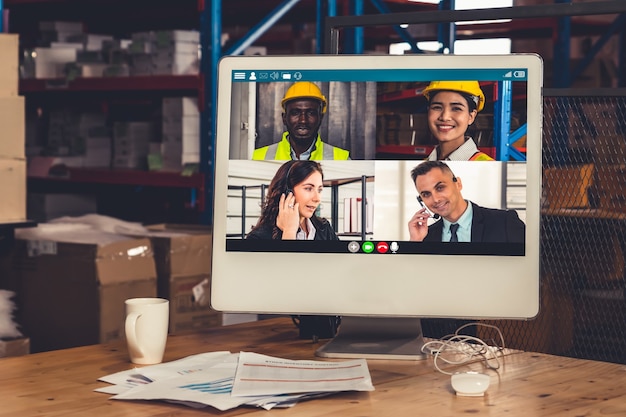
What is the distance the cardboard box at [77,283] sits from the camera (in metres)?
3.08

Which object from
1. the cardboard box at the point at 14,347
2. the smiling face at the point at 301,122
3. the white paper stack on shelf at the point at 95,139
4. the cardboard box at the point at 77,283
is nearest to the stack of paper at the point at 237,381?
the smiling face at the point at 301,122

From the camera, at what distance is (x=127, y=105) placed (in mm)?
5324

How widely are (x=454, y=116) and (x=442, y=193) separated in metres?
0.13

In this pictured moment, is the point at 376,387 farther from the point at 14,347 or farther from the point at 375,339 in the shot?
the point at 14,347

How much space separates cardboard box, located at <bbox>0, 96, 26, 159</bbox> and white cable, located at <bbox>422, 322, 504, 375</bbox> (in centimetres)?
199

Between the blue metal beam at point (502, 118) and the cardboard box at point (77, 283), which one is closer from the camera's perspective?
the blue metal beam at point (502, 118)

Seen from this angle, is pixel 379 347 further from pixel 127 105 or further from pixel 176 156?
pixel 127 105

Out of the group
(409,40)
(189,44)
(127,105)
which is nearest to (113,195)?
(127,105)

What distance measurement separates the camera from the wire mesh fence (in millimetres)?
1753

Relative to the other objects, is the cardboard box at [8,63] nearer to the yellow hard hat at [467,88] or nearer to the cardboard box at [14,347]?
the cardboard box at [14,347]

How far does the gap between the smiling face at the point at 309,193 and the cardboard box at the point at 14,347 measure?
1657 millimetres

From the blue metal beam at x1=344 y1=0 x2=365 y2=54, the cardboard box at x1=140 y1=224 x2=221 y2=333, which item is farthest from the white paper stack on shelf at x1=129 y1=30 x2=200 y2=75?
the cardboard box at x1=140 y1=224 x2=221 y2=333

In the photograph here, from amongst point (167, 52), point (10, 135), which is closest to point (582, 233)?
point (10, 135)

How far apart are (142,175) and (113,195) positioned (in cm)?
90
